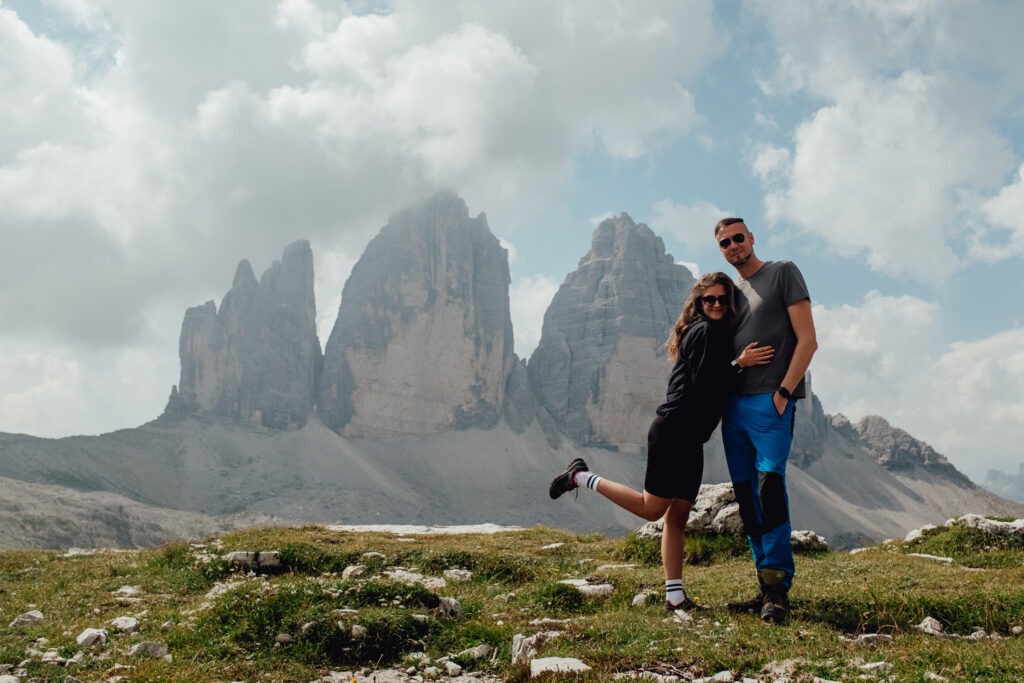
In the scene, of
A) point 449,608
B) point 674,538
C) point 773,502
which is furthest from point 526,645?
point 773,502

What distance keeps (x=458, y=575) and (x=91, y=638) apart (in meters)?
4.38

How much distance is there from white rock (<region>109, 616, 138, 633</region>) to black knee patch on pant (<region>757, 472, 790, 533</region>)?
614 centimetres

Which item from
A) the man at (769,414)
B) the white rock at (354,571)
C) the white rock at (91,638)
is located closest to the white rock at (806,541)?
the man at (769,414)

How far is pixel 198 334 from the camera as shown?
181875 mm

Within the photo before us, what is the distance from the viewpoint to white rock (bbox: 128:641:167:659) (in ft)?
18.5

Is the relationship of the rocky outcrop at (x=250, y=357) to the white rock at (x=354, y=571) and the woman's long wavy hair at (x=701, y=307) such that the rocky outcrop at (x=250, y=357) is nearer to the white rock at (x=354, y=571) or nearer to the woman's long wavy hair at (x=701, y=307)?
the white rock at (x=354, y=571)

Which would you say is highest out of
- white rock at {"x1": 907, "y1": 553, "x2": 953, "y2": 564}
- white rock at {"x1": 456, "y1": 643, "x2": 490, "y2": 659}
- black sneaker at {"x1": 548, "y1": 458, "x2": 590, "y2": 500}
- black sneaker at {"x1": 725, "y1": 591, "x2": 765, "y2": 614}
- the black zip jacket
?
the black zip jacket

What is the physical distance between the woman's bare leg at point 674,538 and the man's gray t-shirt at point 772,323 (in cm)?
128

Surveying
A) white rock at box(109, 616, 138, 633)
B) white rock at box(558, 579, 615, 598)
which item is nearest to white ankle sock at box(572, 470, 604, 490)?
white rock at box(558, 579, 615, 598)

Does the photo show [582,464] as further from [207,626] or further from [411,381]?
[411,381]

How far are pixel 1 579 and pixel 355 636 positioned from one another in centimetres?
819

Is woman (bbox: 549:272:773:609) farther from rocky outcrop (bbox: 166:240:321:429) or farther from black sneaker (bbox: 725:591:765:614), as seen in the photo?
rocky outcrop (bbox: 166:240:321:429)

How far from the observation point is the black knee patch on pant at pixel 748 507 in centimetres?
675

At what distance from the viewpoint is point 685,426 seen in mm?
6488
